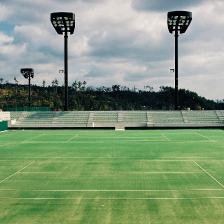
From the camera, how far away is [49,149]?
2198 cm

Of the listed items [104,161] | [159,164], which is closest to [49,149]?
[104,161]

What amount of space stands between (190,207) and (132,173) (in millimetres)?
4896

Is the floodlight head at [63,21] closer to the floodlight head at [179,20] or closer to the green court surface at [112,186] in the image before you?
the floodlight head at [179,20]

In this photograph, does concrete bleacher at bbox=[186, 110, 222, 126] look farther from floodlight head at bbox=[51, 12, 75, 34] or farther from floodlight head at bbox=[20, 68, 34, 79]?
floodlight head at bbox=[20, 68, 34, 79]

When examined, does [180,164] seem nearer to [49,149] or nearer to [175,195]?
[175,195]

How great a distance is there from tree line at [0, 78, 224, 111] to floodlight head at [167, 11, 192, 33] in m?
51.0

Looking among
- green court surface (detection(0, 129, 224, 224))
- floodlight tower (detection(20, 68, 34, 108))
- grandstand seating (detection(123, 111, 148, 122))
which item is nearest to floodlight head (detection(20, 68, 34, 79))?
floodlight tower (detection(20, 68, 34, 108))

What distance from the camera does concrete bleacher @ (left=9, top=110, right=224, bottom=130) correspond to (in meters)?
38.9

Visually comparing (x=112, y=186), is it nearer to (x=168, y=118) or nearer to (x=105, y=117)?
(x=168, y=118)

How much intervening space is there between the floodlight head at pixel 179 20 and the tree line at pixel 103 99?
2008 inches

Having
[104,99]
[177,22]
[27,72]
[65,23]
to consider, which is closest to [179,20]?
[177,22]

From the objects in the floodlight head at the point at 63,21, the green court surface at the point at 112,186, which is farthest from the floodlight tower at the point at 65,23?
the green court surface at the point at 112,186

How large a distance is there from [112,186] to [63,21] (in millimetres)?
33334

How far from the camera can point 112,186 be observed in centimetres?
1202
